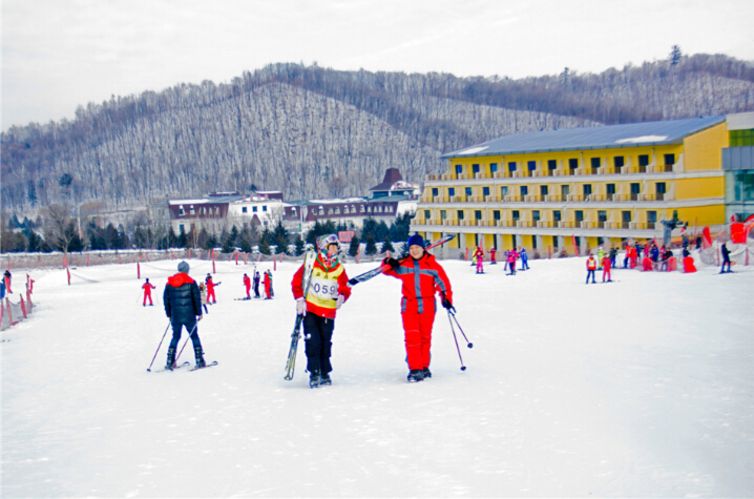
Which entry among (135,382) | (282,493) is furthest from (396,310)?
(282,493)

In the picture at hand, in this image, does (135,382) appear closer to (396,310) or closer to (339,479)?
(339,479)

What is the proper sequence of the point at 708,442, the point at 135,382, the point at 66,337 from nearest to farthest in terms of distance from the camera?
1. the point at 708,442
2. the point at 135,382
3. the point at 66,337

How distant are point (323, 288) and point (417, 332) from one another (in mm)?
1413

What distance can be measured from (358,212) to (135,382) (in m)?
119

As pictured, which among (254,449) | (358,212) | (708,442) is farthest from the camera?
(358,212)

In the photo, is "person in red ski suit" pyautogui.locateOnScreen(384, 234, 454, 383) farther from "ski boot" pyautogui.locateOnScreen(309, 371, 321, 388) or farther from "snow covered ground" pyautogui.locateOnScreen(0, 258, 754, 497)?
"ski boot" pyautogui.locateOnScreen(309, 371, 321, 388)

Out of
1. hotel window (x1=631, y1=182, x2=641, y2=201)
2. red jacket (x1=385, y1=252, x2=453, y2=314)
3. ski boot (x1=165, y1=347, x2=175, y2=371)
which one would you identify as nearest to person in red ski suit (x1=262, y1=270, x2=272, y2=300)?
ski boot (x1=165, y1=347, x2=175, y2=371)

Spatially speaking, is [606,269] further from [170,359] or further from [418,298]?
[170,359]

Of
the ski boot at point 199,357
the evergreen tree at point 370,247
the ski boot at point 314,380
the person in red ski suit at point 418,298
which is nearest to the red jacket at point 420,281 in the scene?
the person in red ski suit at point 418,298

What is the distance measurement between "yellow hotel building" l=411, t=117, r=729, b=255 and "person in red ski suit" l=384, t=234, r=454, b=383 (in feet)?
135

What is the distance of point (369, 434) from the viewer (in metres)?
7.63

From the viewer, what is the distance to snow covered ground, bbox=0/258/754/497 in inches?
249

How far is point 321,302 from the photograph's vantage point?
10.4 metres

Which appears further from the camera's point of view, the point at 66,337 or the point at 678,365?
the point at 66,337
